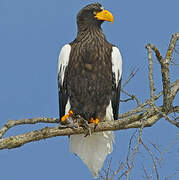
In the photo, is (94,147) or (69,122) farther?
(94,147)

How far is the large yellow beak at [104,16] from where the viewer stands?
568 cm

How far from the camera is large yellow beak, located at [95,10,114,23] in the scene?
5676 millimetres

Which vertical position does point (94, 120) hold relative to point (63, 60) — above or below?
below

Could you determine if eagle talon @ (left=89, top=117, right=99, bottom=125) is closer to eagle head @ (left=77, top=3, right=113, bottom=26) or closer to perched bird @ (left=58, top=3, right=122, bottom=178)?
perched bird @ (left=58, top=3, right=122, bottom=178)

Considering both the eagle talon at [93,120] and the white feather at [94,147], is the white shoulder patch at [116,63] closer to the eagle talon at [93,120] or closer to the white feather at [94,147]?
the eagle talon at [93,120]

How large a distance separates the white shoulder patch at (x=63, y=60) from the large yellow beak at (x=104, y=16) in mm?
674

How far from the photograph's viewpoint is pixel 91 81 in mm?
5352

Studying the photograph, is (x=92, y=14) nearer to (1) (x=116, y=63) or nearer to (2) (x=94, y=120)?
(1) (x=116, y=63)

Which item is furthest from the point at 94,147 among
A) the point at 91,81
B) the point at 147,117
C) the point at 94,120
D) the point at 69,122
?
the point at 147,117

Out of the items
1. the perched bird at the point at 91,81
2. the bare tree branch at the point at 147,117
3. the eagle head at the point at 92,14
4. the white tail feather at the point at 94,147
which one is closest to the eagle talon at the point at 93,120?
the perched bird at the point at 91,81

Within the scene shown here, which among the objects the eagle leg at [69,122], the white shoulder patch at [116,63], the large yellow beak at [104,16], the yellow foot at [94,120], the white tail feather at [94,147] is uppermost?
the large yellow beak at [104,16]

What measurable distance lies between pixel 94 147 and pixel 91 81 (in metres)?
1.08

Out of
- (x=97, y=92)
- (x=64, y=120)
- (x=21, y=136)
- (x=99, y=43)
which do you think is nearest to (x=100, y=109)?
(x=97, y=92)

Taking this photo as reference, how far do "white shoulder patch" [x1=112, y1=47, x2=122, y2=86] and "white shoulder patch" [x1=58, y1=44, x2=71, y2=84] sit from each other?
0.66 metres
